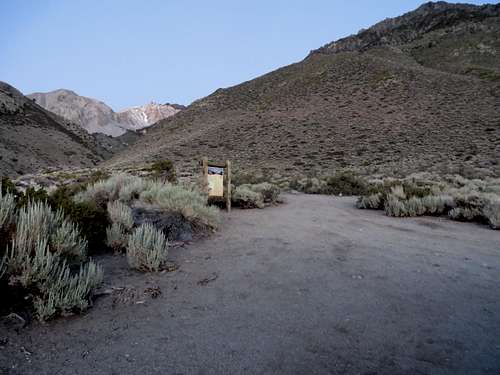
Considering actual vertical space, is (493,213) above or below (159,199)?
below

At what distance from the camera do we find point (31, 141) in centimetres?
4834

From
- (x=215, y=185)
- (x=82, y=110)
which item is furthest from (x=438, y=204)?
(x=82, y=110)

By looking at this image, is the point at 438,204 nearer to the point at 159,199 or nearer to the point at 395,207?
the point at 395,207

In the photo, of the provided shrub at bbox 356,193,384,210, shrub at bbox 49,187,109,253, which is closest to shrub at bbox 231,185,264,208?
shrub at bbox 356,193,384,210

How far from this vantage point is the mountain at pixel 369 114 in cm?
2481

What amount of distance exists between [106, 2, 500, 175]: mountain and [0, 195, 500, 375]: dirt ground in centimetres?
1644

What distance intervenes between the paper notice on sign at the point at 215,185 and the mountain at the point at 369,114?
14.7 metres

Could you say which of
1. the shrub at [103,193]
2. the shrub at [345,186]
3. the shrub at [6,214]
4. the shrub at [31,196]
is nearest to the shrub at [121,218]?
the shrub at [31,196]

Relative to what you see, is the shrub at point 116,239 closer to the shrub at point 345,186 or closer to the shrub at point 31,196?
the shrub at point 31,196

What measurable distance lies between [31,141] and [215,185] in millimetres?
52695

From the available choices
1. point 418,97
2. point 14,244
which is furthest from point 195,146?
point 14,244

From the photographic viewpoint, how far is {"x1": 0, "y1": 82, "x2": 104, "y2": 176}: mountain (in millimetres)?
40219

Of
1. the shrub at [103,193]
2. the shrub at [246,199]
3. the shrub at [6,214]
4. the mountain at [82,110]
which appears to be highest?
the mountain at [82,110]

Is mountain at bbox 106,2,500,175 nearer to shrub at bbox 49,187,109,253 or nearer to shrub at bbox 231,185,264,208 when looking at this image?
shrub at bbox 231,185,264,208
